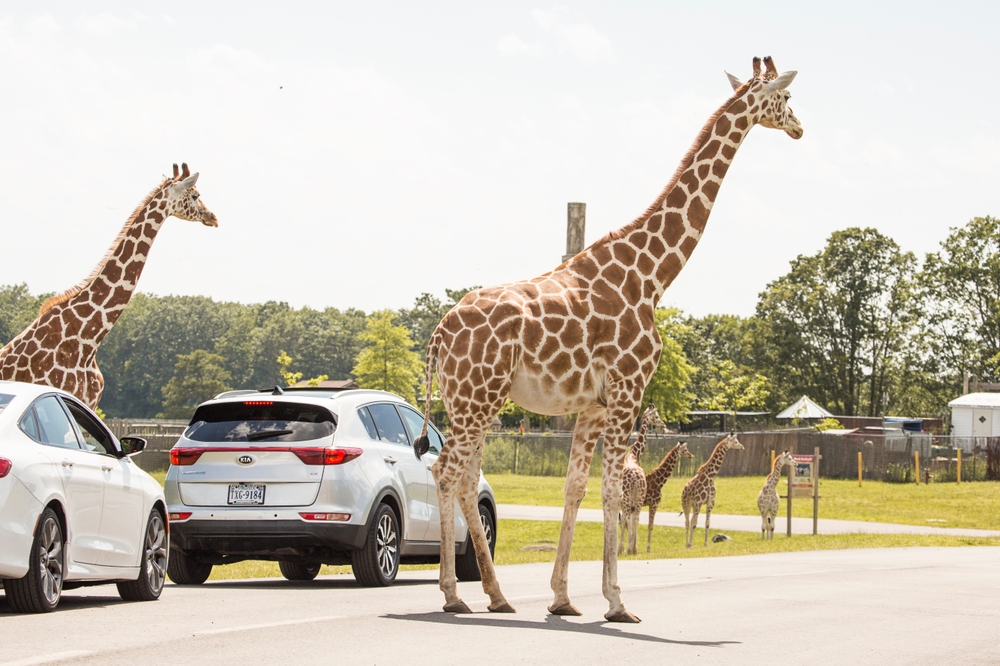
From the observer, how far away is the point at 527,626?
A: 374 inches

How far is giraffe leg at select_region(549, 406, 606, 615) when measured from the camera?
10266mm

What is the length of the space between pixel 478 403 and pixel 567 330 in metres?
0.91

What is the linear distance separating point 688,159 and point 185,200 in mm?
8046

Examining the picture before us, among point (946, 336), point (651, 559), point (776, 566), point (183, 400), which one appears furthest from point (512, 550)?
point (183, 400)

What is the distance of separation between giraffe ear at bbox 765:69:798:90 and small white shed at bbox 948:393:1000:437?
208 feet


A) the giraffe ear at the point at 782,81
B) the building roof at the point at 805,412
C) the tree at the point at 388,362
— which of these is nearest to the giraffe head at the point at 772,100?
the giraffe ear at the point at 782,81

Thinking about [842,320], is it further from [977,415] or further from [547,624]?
[547,624]

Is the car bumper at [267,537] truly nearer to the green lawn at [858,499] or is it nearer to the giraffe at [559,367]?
the giraffe at [559,367]

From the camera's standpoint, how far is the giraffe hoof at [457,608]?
1027 cm

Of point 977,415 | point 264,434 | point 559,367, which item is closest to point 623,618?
point 559,367

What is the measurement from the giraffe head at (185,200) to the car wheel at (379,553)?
6.39 metres

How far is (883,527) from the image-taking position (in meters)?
33.2

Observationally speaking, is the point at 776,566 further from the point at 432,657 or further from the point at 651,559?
the point at 432,657

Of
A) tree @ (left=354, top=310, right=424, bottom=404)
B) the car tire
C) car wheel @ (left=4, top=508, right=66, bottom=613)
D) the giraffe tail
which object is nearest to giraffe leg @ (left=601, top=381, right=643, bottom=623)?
the giraffe tail
